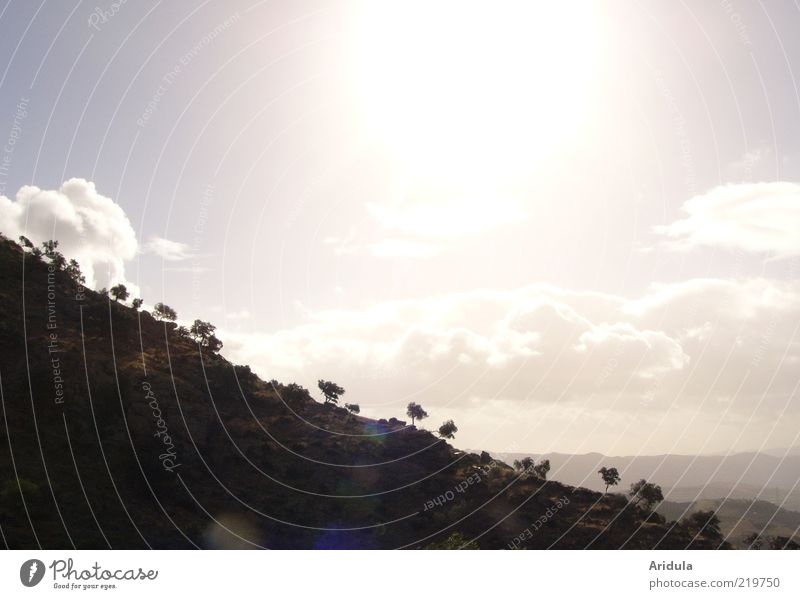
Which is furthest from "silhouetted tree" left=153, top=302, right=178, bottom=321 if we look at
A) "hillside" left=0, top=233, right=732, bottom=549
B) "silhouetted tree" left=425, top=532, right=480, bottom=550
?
"silhouetted tree" left=425, top=532, right=480, bottom=550

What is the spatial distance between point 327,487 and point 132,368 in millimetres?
31558

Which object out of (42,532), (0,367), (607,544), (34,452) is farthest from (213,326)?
(607,544)

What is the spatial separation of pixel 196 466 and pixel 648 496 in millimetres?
Answer: 68029

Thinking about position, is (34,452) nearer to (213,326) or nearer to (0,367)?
(0,367)

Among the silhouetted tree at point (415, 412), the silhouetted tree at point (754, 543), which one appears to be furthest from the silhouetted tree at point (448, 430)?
the silhouetted tree at point (754, 543)

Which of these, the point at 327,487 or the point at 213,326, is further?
the point at 213,326

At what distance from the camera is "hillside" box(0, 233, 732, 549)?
57562 mm

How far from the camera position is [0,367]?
68188 mm
